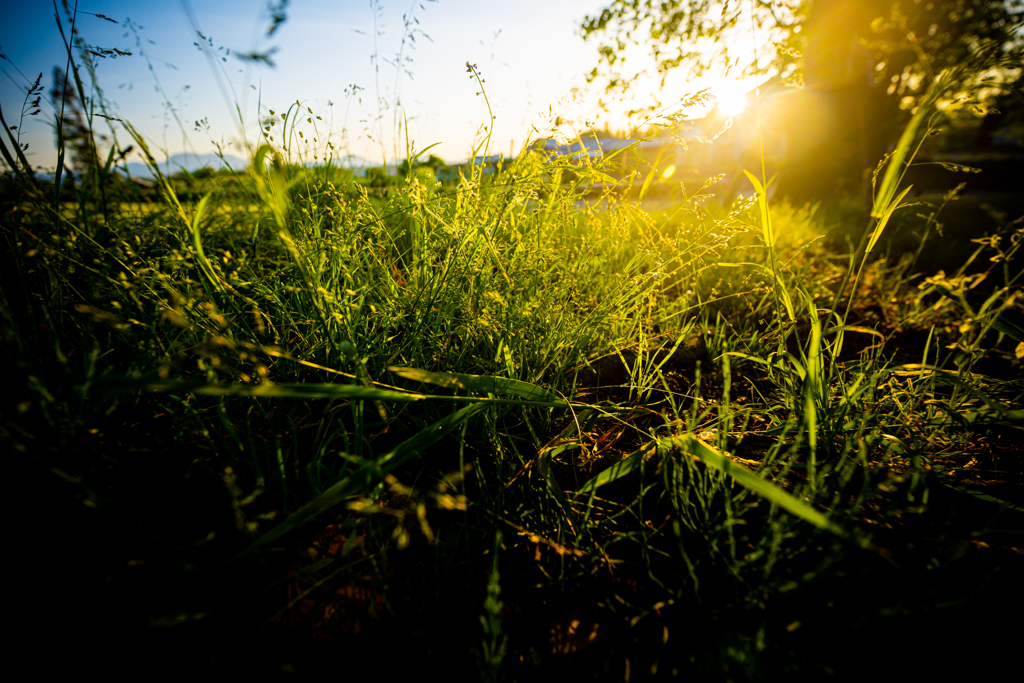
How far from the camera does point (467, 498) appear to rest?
91 cm

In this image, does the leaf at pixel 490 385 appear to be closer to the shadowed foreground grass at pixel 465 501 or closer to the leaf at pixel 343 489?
the shadowed foreground grass at pixel 465 501

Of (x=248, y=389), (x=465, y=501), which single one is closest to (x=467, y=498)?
(x=465, y=501)

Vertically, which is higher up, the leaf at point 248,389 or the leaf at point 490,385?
the leaf at point 248,389

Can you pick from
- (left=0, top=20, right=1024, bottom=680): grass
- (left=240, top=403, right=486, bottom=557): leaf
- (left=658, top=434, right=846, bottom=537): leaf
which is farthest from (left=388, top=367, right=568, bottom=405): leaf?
(left=658, top=434, right=846, bottom=537): leaf

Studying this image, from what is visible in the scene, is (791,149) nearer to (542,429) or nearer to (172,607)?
(542,429)

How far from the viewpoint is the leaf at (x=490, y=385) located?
0.77 meters

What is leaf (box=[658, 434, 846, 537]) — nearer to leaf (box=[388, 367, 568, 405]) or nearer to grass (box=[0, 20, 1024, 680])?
grass (box=[0, 20, 1024, 680])

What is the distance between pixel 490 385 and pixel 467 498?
282 millimetres

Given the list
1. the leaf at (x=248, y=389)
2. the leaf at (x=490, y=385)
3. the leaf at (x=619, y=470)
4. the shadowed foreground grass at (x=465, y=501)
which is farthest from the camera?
the leaf at (x=619, y=470)

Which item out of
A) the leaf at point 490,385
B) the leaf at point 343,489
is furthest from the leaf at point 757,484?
the leaf at point 343,489

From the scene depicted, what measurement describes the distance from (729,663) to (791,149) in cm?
638

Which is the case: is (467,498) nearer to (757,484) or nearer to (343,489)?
(343,489)

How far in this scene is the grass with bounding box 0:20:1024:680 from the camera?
624mm

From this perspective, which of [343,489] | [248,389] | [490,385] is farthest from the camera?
[490,385]
